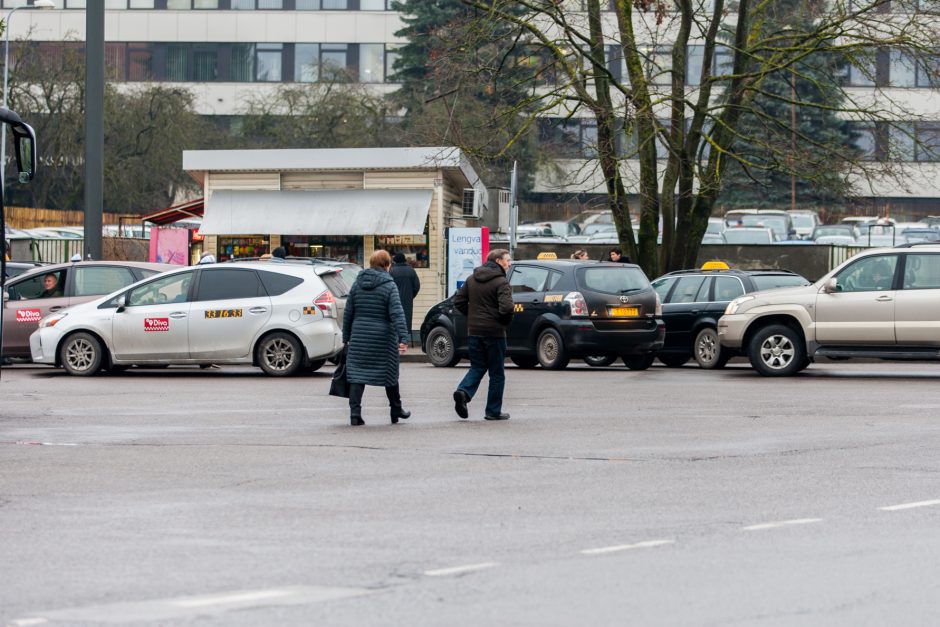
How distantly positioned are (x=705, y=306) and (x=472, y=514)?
1568 centimetres

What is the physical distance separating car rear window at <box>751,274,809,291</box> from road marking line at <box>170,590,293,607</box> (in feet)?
59.8

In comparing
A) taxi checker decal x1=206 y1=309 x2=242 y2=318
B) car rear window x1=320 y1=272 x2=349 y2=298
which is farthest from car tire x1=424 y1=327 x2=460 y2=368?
taxi checker decal x1=206 y1=309 x2=242 y2=318

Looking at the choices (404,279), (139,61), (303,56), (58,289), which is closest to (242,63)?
(303,56)

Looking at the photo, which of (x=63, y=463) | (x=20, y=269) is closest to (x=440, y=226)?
(x=20, y=269)

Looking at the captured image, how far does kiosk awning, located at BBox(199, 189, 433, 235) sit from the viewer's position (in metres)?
31.5

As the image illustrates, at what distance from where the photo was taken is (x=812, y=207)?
68.6m

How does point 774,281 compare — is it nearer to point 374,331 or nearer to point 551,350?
point 551,350

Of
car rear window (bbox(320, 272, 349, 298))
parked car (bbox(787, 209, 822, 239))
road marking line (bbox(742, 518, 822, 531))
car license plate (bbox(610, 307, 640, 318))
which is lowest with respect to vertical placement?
road marking line (bbox(742, 518, 822, 531))

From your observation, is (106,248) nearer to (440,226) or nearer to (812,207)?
(440,226)

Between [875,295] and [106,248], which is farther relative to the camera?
[106,248]

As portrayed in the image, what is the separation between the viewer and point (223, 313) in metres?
21.3

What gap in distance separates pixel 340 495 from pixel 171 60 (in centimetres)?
7045

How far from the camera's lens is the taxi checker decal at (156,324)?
21406 mm

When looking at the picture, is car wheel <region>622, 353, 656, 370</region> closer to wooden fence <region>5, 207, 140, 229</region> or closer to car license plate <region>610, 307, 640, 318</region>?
car license plate <region>610, 307, 640, 318</region>
